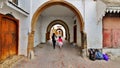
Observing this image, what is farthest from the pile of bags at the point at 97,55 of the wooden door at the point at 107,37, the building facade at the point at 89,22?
the wooden door at the point at 107,37

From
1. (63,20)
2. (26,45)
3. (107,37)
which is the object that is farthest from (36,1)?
(63,20)

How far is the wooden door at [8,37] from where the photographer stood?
909 cm

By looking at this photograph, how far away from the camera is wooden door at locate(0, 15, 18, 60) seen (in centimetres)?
909

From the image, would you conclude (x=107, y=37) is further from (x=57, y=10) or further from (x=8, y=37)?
(x=8, y=37)

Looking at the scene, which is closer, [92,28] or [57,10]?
[92,28]

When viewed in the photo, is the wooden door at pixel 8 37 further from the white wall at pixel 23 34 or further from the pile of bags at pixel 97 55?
the pile of bags at pixel 97 55

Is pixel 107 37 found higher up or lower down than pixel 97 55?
higher up

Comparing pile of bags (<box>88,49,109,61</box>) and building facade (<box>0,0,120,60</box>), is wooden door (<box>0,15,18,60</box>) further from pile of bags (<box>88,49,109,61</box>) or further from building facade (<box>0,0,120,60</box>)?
→ pile of bags (<box>88,49,109,61</box>)

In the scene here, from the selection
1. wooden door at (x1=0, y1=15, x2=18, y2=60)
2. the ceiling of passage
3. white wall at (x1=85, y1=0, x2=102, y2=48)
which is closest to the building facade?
→ white wall at (x1=85, y1=0, x2=102, y2=48)

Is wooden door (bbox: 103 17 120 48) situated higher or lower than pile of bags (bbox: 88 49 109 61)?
higher

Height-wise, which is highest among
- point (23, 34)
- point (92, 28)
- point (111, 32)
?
point (92, 28)

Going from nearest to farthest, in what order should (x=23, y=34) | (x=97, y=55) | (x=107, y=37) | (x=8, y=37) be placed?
(x=8, y=37) → (x=97, y=55) → (x=23, y=34) → (x=107, y=37)

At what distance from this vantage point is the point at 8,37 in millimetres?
10094

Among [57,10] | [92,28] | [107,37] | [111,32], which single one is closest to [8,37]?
[92,28]
